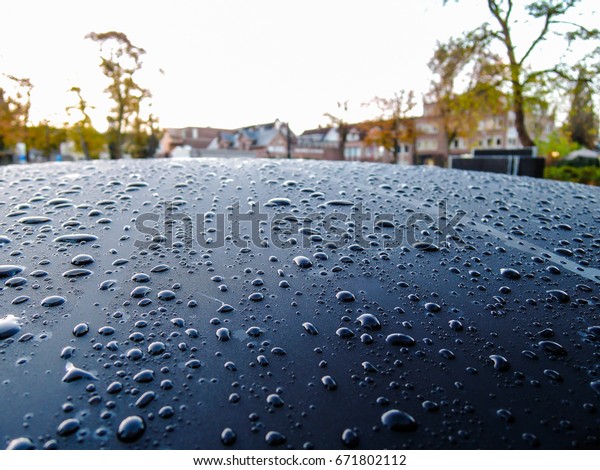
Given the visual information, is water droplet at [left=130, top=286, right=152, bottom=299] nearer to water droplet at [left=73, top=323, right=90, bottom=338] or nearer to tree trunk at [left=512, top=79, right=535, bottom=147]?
water droplet at [left=73, top=323, right=90, bottom=338]

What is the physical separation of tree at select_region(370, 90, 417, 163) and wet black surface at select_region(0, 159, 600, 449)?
106ft

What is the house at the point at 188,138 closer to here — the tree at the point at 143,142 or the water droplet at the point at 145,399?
the tree at the point at 143,142

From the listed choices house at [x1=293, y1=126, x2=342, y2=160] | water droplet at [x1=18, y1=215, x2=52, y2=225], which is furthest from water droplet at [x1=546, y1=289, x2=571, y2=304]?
house at [x1=293, y1=126, x2=342, y2=160]

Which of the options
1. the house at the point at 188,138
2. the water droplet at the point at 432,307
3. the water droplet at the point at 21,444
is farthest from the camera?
the house at the point at 188,138

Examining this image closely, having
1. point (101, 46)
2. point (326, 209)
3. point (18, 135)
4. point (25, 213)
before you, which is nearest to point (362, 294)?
point (326, 209)

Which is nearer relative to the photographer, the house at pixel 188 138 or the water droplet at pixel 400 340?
the water droplet at pixel 400 340

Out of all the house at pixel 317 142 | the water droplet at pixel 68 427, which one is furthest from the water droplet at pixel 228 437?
the house at pixel 317 142

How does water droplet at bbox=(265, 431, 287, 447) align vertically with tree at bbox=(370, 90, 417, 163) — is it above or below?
below

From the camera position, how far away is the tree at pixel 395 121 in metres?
31.3

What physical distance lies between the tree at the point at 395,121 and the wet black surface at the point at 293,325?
106ft

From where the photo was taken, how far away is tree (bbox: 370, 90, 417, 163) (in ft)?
103

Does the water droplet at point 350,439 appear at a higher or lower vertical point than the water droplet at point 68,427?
lower

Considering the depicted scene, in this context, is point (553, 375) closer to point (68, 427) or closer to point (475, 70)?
point (68, 427)

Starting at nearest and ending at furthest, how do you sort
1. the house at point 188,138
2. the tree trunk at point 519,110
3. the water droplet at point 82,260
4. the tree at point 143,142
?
the water droplet at point 82,260 < the tree trunk at point 519,110 < the tree at point 143,142 < the house at point 188,138
